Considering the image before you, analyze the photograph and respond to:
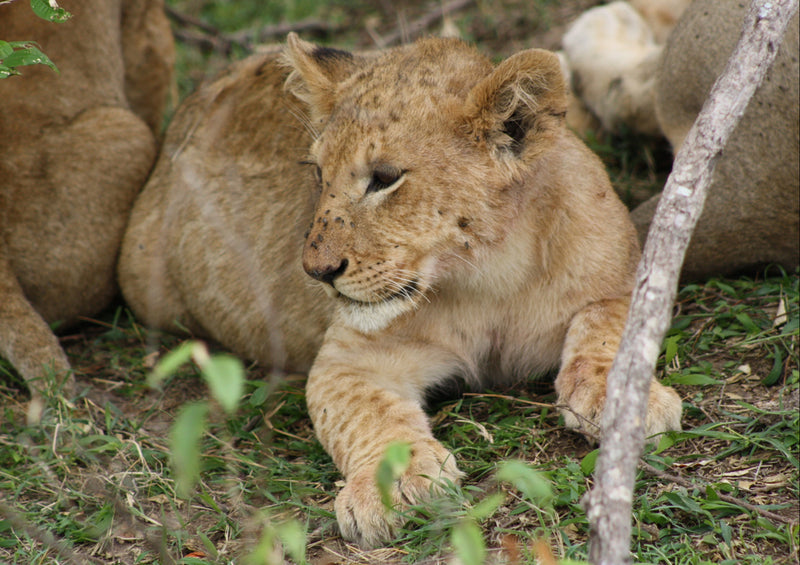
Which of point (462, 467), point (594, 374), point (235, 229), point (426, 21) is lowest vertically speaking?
point (462, 467)

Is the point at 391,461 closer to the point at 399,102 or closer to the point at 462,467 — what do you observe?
the point at 462,467

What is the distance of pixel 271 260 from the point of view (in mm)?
4148

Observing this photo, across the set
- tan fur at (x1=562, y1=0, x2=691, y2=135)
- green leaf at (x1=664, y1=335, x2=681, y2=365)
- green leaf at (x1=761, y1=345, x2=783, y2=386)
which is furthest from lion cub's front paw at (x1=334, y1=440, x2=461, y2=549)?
tan fur at (x1=562, y1=0, x2=691, y2=135)

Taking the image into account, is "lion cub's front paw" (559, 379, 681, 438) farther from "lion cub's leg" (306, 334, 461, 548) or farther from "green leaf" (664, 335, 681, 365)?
"lion cub's leg" (306, 334, 461, 548)

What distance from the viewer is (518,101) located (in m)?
2.95

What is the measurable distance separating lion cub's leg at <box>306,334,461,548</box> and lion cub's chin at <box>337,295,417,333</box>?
0.30 meters

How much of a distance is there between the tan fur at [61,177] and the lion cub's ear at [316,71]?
1.29 meters

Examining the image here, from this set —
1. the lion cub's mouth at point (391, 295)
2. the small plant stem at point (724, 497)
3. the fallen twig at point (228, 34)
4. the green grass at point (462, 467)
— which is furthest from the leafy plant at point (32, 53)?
the fallen twig at point (228, 34)

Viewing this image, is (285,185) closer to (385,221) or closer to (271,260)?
(271,260)

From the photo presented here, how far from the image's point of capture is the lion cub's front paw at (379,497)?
2688 mm

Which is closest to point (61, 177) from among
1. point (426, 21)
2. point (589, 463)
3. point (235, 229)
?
point (235, 229)

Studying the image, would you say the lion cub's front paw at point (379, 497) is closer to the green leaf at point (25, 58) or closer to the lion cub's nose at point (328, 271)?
the lion cub's nose at point (328, 271)

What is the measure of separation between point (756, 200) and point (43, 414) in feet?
10.1

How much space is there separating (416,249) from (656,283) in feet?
3.26
